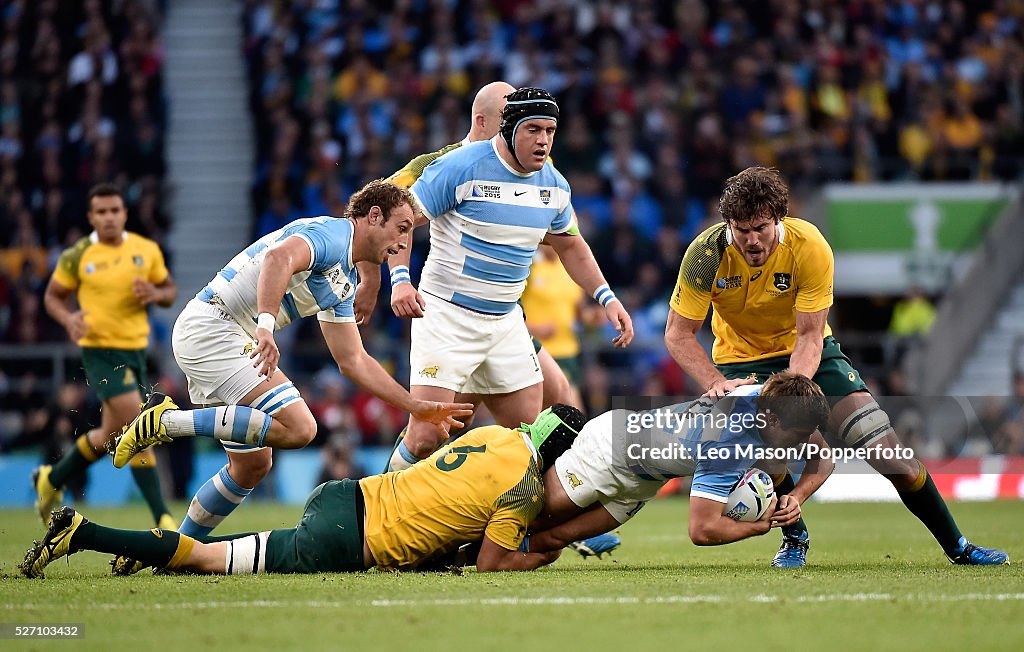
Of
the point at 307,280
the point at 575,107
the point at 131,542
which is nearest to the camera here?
the point at 131,542

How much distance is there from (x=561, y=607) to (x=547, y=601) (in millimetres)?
180

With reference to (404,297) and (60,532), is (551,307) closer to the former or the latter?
(404,297)

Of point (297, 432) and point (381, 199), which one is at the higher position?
point (381, 199)

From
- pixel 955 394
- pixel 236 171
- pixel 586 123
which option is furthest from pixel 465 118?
pixel 955 394

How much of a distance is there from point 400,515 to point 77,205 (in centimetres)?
1252

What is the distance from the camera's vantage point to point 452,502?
671cm

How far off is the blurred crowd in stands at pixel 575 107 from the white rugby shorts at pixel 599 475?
927 cm

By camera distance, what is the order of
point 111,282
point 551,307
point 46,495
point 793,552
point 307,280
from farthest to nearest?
1. point 551,307
2. point 111,282
3. point 46,495
4. point 793,552
5. point 307,280

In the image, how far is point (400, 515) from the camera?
6.70 metres

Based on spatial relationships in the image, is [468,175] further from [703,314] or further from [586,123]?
[586,123]

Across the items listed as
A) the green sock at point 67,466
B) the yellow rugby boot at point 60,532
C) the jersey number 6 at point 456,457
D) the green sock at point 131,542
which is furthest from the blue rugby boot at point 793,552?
the green sock at point 67,466

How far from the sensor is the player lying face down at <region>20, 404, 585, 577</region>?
264 inches

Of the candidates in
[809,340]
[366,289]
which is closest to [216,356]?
[366,289]

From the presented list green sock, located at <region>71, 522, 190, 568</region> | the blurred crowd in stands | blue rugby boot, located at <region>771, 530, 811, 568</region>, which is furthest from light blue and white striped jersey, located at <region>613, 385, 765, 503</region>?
the blurred crowd in stands
